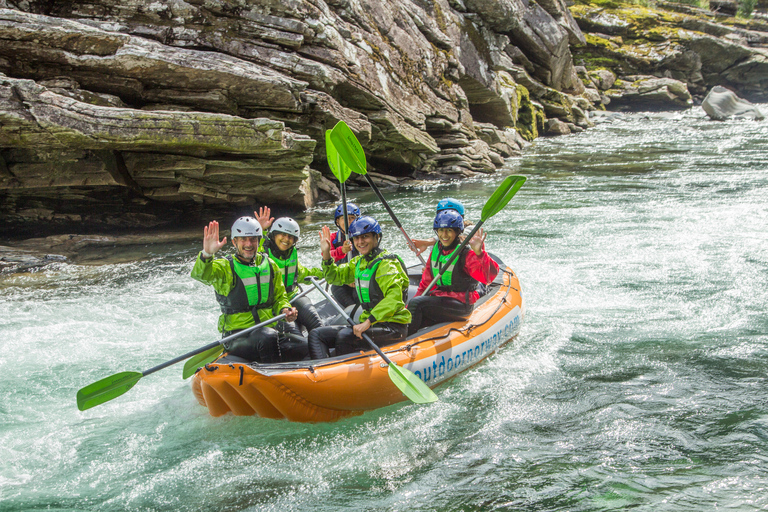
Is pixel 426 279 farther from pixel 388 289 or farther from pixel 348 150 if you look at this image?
pixel 348 150

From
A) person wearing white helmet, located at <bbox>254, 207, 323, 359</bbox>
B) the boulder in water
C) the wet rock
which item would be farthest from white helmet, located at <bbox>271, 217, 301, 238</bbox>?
the wet rock

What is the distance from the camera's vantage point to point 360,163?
246 inches

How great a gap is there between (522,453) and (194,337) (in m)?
3.85

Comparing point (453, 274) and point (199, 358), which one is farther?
point (453, 274)

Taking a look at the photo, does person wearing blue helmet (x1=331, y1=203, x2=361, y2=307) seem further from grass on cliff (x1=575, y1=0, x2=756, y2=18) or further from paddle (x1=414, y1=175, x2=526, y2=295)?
grass on cliff (x1=575, y1=0, x2=756, y2=18)

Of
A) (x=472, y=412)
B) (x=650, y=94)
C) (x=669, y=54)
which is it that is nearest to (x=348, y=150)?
(x=472, y=412)

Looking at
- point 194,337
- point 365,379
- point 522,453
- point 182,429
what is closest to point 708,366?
point 522,453

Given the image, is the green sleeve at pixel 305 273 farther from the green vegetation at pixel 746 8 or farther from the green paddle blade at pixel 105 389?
the green vegetation at pixel 746 8

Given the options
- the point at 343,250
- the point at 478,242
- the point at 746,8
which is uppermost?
the point at 746,8

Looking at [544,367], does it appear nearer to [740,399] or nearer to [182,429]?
[740,399]

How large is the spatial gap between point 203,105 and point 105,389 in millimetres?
6562

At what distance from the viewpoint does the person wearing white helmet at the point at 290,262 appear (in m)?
5.02

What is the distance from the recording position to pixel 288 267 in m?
5.27

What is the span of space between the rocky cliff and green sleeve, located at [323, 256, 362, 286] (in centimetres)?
486
